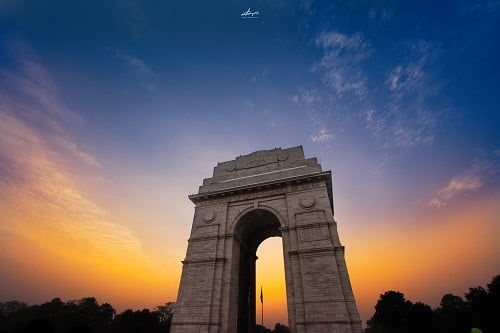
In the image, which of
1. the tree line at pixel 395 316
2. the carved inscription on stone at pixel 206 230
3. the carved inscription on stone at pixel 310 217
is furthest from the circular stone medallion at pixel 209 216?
the tree line at pixel 395 316

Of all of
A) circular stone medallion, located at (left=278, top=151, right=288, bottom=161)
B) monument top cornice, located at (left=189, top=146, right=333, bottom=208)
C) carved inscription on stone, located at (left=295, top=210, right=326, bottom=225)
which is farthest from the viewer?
circular stone medallion, located at (left=278, top=151, right=288, bottom=161)

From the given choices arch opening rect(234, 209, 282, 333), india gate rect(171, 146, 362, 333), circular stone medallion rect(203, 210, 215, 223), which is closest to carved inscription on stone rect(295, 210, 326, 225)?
india gate rect(171, 146, 362, 333)

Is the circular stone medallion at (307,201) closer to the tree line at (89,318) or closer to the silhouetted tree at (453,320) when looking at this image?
the silhouetted tree at (453,320)

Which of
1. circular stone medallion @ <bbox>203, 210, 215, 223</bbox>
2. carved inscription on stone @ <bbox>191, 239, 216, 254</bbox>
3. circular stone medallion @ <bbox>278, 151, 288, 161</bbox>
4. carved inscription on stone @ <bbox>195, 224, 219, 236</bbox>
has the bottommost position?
carved inscription on stone @ <bbox>191, 239, 216, 254</bbox>

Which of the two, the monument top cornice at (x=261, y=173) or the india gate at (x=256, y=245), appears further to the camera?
the monument top cornice at (x=261, y=173)

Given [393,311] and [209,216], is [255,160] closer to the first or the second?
[209,216]

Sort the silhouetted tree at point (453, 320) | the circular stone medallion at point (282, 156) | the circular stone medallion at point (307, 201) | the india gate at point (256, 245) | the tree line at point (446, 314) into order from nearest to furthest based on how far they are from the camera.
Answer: the india gate at point (256, 245)
the circular stone medallion at point (307, 201)
the circular stone medallion at point (282, 156)
the tree line at point (446, 314)
the silhouetted tree at point (453, 320)

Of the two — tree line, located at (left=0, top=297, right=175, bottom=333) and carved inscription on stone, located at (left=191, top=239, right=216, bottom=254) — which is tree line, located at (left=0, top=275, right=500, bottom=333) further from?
→ carved inscription on stone, located at (left=191, top=239, right=216, bottom=254)
